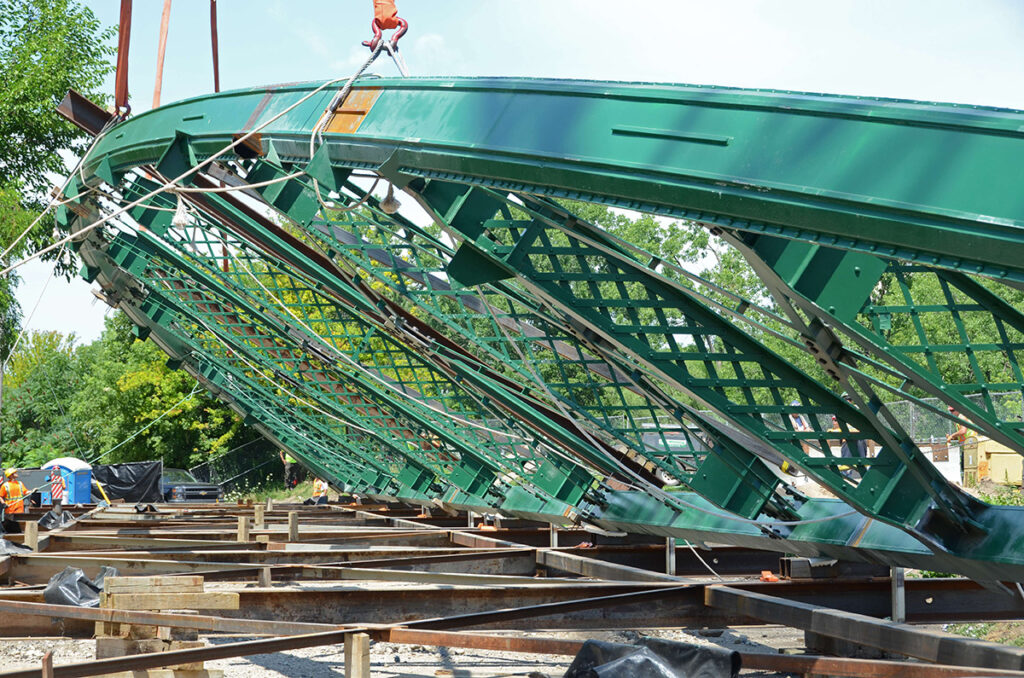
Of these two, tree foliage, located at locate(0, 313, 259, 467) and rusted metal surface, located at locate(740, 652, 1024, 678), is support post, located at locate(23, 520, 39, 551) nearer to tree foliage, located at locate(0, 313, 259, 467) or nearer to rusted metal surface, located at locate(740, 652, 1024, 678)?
rusted metal surface, located at locate(740, 652, 1024, 678)

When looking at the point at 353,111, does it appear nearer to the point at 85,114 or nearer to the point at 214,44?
the point at 85,114

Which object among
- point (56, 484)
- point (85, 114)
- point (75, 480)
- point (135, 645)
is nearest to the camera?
point (135, 645)

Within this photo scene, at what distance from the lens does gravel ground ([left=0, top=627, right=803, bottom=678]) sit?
328 inches

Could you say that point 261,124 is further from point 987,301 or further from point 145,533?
point 145,533

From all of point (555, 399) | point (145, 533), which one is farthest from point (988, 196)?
point (145, 533)

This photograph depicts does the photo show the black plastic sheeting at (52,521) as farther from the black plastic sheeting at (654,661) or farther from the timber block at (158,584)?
the black plastic sheeting at (654,661)

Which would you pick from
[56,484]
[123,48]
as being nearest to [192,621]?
[123,48]

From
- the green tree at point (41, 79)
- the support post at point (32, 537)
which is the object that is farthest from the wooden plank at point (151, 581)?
the green tree at point (41, 79)

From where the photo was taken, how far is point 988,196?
143 inches

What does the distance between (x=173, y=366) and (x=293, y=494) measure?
23225mm

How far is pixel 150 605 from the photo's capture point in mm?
6852

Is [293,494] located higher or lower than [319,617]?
lower

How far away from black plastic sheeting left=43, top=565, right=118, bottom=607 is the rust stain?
14.0ft

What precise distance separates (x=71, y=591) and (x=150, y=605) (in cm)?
250
